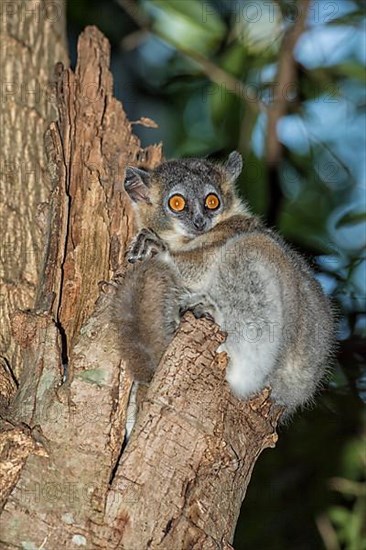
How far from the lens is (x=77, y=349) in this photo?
→ 3.39 metres

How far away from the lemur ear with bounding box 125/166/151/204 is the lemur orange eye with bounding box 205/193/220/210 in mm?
287

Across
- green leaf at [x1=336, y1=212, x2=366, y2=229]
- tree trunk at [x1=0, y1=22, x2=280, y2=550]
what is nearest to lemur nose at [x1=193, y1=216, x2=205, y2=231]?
tree trunk at [x1=0, y1=22, x2=280, y2=550]

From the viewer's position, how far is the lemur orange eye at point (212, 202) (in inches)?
168

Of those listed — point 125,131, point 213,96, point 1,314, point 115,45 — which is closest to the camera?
point 1,314

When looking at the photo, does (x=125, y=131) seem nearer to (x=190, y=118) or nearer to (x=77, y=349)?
(x=77, y=349)

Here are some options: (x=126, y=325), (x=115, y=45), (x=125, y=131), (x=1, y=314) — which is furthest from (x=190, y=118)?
(x=126, y=325)

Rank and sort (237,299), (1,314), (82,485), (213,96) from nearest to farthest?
(82,485) → (237,299) → (1,314) → (213,96)

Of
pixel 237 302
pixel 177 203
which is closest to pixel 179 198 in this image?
pixel 177 203

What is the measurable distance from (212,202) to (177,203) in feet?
0.55

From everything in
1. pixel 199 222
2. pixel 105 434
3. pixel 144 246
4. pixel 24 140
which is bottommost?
pixel 105 434

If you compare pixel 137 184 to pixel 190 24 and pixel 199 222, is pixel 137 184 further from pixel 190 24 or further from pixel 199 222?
pixel 190 24

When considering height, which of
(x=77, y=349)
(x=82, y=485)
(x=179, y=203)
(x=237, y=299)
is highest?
(x=179, y=203)

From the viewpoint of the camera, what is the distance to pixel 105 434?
10.3 ft

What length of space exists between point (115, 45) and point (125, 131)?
2896 mm
